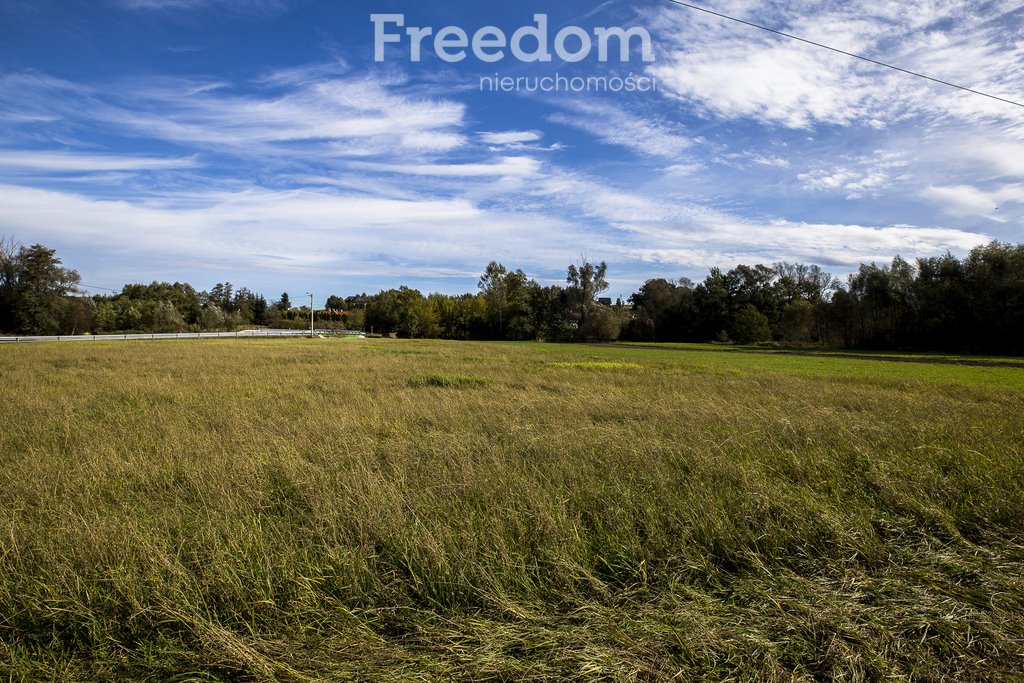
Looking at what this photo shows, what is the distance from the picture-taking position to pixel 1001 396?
15.0 metres

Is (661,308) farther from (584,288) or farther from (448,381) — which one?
(448,381)

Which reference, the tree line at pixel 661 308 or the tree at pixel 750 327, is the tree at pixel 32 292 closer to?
the tree line at pixel 661 308

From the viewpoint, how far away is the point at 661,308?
330ft

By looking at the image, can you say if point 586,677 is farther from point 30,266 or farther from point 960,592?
point 30,266

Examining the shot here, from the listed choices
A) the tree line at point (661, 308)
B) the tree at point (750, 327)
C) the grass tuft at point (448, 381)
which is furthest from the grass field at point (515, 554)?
the tree at point (750, 327)

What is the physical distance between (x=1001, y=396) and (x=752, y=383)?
6.60 metres

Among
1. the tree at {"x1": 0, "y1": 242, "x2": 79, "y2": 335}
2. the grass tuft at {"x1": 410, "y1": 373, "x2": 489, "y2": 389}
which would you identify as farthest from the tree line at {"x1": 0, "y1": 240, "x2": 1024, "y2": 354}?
the grass tuft at {"x1": 410, "y1": 373, "x2": 489, "y2": 389}

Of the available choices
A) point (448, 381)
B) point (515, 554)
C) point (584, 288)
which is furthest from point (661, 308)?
point (515, 554)

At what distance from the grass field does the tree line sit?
58648 mm

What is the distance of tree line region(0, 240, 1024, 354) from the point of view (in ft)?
173

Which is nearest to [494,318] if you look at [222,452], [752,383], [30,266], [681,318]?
[681,318]

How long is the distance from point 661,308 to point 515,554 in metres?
101

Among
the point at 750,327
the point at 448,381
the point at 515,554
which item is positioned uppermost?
the point at 750,327

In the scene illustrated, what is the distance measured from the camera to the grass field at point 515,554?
3.18 meters
